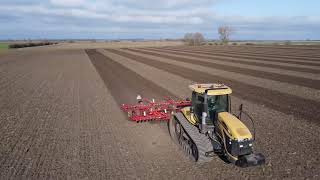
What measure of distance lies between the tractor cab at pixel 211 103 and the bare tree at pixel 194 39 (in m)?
144

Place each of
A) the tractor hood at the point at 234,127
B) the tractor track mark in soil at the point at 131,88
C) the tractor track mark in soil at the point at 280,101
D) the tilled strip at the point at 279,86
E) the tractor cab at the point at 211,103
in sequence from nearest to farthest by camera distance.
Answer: the tractor hood at the point at 234,127 → the tractor cab at the point at 211,103 → the tractor track mark in soil at the point at 280,101 → the tractor track mark in soil at the point at 131,88 → the tilled strip at the point at 279,86

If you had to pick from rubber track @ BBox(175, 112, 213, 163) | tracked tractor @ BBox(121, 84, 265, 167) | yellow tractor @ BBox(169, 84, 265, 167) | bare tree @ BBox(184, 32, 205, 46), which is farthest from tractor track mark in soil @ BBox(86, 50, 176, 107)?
bare tree @ BBox(184, 32, 205, 46)

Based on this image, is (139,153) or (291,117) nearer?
(139,153)

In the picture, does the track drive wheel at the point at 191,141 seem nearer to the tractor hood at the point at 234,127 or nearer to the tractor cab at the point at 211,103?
the tractor cab at the point at 211,103

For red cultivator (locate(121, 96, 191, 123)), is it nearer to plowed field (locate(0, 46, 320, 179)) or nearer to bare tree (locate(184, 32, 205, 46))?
plowed field (locate(0, 46, 320, 179))

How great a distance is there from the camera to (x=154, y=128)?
41.4ft

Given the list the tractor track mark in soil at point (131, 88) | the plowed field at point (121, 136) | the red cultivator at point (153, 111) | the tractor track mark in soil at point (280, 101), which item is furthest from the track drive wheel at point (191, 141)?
the tractor track mark in soil at point (131, 88)

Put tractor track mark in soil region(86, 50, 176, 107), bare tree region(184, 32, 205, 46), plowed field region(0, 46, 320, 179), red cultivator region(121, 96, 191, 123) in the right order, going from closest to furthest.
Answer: plowed field region(0, 46, 320, 179), red cultivator region(121, 96, 191, 123), tractor track mark in soil region(86, 50, 176, 107), bare tree region(184, 32, 205, 46)

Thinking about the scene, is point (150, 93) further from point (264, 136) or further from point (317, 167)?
point (317, 167)

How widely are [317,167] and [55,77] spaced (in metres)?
24.7

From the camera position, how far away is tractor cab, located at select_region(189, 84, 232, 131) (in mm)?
8800

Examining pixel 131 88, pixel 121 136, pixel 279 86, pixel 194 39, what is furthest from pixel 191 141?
pixel 194 39

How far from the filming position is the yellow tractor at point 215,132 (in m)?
7.78

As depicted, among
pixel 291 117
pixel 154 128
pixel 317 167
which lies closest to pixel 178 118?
pixel 154 128
